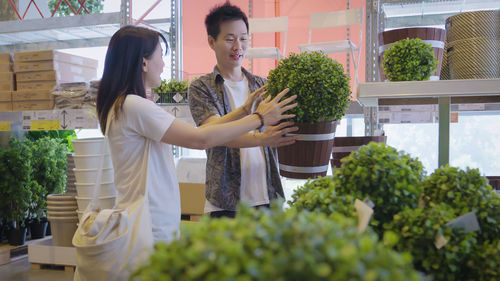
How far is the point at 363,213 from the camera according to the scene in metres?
0.82

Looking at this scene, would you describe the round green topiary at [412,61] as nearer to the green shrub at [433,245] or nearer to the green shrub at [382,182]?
the green shrub at [382,182]

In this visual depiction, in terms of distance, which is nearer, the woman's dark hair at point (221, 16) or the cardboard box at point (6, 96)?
the woman's dark hair at point (221, 16)

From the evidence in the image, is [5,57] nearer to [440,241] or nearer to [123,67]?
[123,67]

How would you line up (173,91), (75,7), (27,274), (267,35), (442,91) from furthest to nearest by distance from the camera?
(267,35), (75,7), (27,274), (173,91), (442,91)

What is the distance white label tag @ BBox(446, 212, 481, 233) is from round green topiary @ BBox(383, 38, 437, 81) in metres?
0.62

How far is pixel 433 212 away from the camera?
89 centimetres

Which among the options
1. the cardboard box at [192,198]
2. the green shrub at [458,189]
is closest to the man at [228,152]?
the green shrub at [458,189]

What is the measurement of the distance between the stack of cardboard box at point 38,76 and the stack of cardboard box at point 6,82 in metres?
0.05

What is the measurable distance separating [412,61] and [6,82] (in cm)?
325

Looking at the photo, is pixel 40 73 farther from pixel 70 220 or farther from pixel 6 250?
pixel 6 250

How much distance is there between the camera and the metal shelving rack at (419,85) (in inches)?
48.3

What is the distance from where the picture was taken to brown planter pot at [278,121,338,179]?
154 cm

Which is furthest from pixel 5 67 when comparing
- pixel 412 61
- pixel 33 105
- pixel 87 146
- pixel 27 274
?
pixel 412 61

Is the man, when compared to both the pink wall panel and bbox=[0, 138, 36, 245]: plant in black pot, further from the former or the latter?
the pink wall panel
